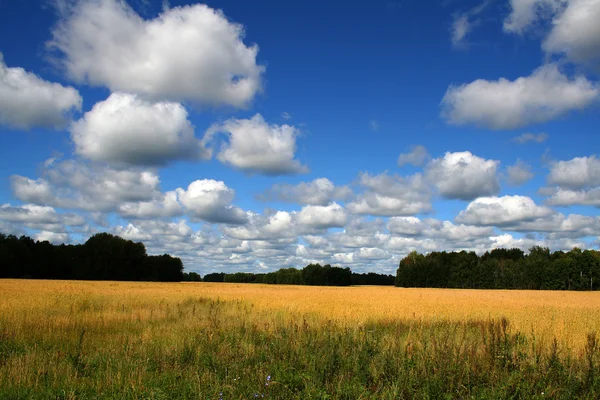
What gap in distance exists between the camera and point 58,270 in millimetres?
89875

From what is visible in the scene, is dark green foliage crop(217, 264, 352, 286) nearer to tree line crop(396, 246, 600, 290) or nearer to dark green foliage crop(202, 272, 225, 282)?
tree line crop(396, 246, 600, 290)

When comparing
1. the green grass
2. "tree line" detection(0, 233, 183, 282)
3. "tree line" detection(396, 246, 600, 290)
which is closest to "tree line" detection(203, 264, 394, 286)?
"tree line" detection(396, 246, 600, 290)

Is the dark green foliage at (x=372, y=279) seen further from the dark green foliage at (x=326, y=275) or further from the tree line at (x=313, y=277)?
the dark green foliage at (x=326, y=275)

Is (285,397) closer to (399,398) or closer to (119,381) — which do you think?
(399,398)

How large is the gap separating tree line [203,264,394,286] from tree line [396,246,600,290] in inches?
748

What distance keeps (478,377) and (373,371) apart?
1791 mm

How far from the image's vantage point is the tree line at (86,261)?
3270 inches

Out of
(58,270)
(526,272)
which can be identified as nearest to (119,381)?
(58,270)

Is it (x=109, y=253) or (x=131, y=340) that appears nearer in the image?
(x=131, y=340)

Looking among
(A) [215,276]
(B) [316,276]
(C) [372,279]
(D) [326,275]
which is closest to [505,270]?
(D) [326,275]

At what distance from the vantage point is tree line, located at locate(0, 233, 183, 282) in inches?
3270

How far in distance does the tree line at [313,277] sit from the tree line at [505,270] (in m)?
19.0

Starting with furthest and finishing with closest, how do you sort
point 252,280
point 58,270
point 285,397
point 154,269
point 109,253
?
point 252,280, point 154,269, point 109,253, point 58,270, point 285,397

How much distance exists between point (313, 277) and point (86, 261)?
66.9 metres
